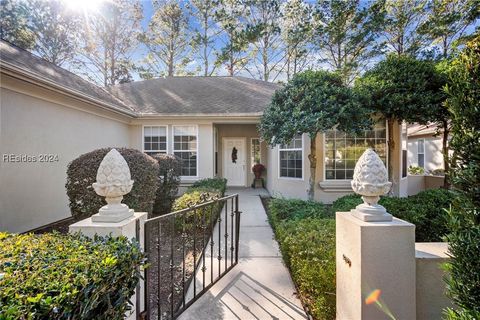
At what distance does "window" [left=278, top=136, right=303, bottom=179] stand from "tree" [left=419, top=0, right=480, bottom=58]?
12226 millimetres

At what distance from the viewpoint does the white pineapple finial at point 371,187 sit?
1984 mm

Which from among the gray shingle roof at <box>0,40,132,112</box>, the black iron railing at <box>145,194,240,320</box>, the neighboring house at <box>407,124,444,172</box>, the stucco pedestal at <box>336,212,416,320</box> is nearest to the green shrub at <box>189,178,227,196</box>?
the black iron railing at <box>145,194,240,320</box>

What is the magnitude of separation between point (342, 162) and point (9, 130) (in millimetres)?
9231

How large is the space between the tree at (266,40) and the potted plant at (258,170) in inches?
457

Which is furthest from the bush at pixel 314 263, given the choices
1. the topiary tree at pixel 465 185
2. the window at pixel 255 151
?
the window at pixel 255 151

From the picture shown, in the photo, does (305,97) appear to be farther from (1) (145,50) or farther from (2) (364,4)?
(1) (145,50)

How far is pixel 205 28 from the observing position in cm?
2036

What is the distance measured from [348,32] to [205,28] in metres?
11.5

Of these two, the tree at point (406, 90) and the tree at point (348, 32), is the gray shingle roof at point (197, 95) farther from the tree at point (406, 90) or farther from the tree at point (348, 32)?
the tree at point (348, 32)

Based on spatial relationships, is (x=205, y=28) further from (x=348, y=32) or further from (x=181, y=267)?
(x=181, y=267)

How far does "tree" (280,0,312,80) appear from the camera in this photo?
61.4ft

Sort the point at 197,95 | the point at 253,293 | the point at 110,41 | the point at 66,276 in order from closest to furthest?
the point at 66,276 < the point at 253,293 < the point at 197,95 < the point at 110,41

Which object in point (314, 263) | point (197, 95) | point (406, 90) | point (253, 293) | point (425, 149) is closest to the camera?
point (314, 263)

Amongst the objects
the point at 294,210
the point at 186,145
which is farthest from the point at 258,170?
the point at 294,210
